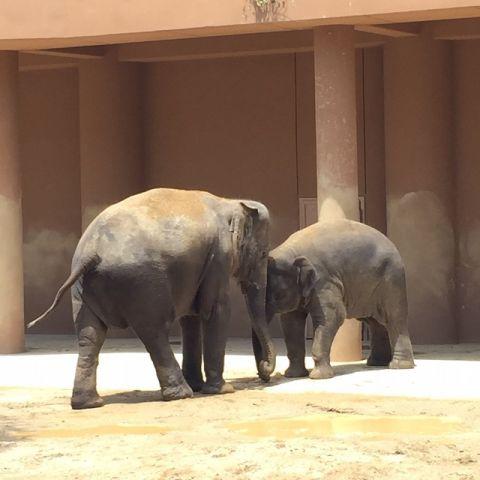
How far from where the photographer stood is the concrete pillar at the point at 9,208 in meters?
19.7

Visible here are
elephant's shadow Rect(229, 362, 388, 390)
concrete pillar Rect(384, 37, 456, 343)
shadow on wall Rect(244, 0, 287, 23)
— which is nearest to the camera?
elephant's shadow Rect(229, 362, 388, 390)

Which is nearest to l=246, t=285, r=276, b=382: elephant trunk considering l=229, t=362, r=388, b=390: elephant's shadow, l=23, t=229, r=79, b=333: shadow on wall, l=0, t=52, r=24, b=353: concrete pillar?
l=229, t=362, r=388, b=390: elephant's shadow

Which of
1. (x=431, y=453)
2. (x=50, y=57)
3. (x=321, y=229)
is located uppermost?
(x=50, y=57)

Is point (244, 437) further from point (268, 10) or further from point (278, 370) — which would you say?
point (268, 10)

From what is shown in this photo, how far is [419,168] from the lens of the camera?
1989 cm

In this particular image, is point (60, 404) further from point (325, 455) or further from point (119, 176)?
point (119, 176)

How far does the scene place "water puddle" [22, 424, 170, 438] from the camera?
12633 mm

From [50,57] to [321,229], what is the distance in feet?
22.4

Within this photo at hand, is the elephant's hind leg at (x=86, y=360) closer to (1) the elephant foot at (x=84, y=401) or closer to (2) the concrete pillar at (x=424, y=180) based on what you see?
(1) the elephant foot at (x=84, y=401)

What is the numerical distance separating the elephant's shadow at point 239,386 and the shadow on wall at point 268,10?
3799mm

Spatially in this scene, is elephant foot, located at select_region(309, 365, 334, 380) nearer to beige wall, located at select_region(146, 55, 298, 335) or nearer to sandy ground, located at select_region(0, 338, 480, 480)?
sandy ground, located at select_region(0, 338, 480, 480)

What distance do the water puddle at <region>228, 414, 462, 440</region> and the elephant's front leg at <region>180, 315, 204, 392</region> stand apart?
7.67 ft

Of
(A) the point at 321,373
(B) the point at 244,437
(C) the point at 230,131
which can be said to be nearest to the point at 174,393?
(A) the point at 321,373

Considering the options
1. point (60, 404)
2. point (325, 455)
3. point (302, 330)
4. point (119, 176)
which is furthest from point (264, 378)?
point (119, 176)
